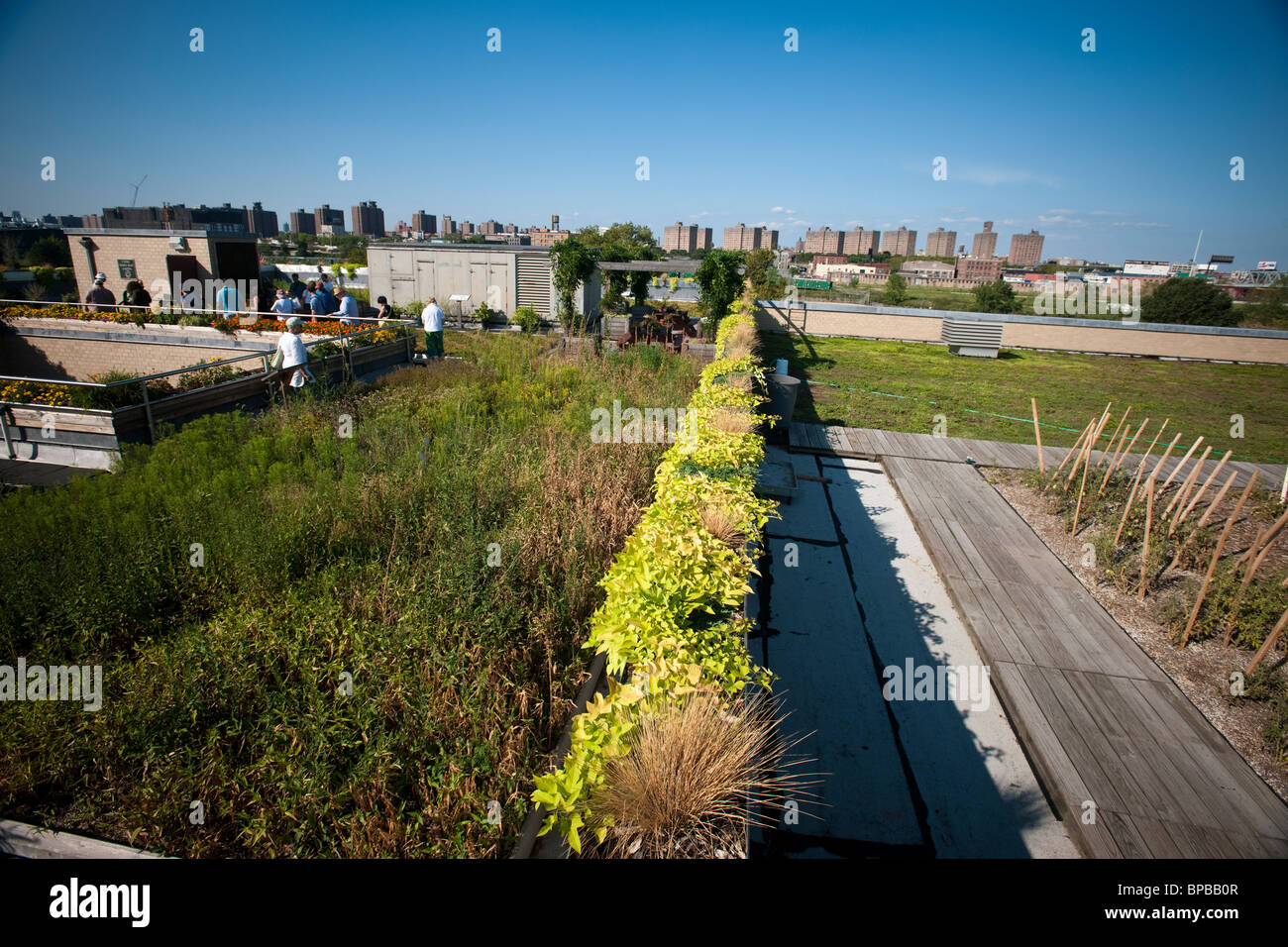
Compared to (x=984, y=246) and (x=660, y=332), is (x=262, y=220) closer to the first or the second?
(x=660, y=332)

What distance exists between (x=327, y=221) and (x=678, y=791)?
105860mm

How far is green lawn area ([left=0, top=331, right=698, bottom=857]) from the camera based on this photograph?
8.00ft

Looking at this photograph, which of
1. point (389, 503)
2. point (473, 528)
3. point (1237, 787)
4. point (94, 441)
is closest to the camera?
point (1237, 787)

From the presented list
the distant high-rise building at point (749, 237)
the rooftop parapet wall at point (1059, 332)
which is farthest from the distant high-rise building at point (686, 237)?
the rooftop parapet wall at point (1059, 332)

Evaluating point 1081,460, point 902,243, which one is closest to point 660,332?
point 1081,460

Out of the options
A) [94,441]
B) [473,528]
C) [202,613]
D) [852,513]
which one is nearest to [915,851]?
[473,528]

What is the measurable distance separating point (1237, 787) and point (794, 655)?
236 cm

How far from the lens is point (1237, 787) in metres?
2.99

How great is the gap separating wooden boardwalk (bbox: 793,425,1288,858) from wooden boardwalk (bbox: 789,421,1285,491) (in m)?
2.35

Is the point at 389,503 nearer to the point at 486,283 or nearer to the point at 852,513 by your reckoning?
the point at 852,513

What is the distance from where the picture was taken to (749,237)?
299ft

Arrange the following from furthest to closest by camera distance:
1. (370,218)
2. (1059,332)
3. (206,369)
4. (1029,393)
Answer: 1. (370,218)
2. (1059,332)
3. (1029,393)
4. (206,369)
